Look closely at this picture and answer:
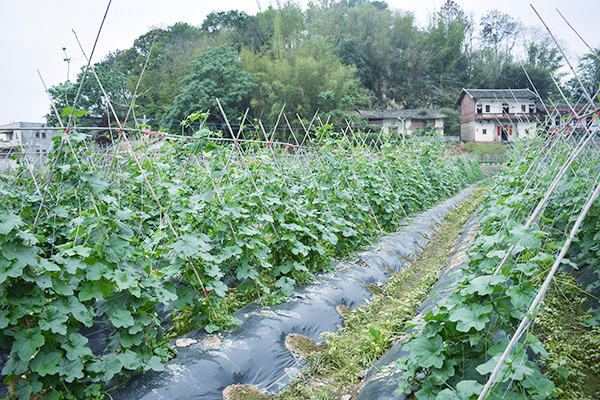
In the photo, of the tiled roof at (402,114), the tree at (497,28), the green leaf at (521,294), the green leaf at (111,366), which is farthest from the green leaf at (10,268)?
the tree at (497,28)

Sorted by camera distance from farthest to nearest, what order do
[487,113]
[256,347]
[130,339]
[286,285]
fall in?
[487,113]
[286,285]
[256,347]
[130,339]

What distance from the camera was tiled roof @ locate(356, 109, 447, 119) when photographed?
120 ft

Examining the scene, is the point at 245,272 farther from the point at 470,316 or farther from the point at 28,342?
the point at 470,316

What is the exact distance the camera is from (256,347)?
10.3ft

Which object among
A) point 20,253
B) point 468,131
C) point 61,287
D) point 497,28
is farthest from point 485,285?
point 497,28

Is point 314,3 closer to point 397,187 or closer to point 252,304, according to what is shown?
point 397,187

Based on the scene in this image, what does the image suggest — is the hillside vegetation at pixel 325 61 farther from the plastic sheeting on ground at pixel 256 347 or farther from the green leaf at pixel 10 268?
the green leaf at pixel 10 268

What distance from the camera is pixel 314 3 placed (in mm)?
40219

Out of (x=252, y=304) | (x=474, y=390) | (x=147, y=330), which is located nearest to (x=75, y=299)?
(x=147, y=330)

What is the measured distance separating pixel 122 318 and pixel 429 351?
1718mm

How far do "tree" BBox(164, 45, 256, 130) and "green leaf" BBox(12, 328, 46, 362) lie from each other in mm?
23169

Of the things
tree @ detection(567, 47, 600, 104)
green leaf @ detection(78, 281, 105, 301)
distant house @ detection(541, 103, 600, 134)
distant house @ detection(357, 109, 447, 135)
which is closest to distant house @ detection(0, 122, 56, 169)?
green leaf @ detection(78, 281, 105, 301)

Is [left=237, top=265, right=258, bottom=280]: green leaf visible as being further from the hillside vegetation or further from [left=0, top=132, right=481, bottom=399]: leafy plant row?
the hillside vegetation

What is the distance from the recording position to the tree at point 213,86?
24.6m
